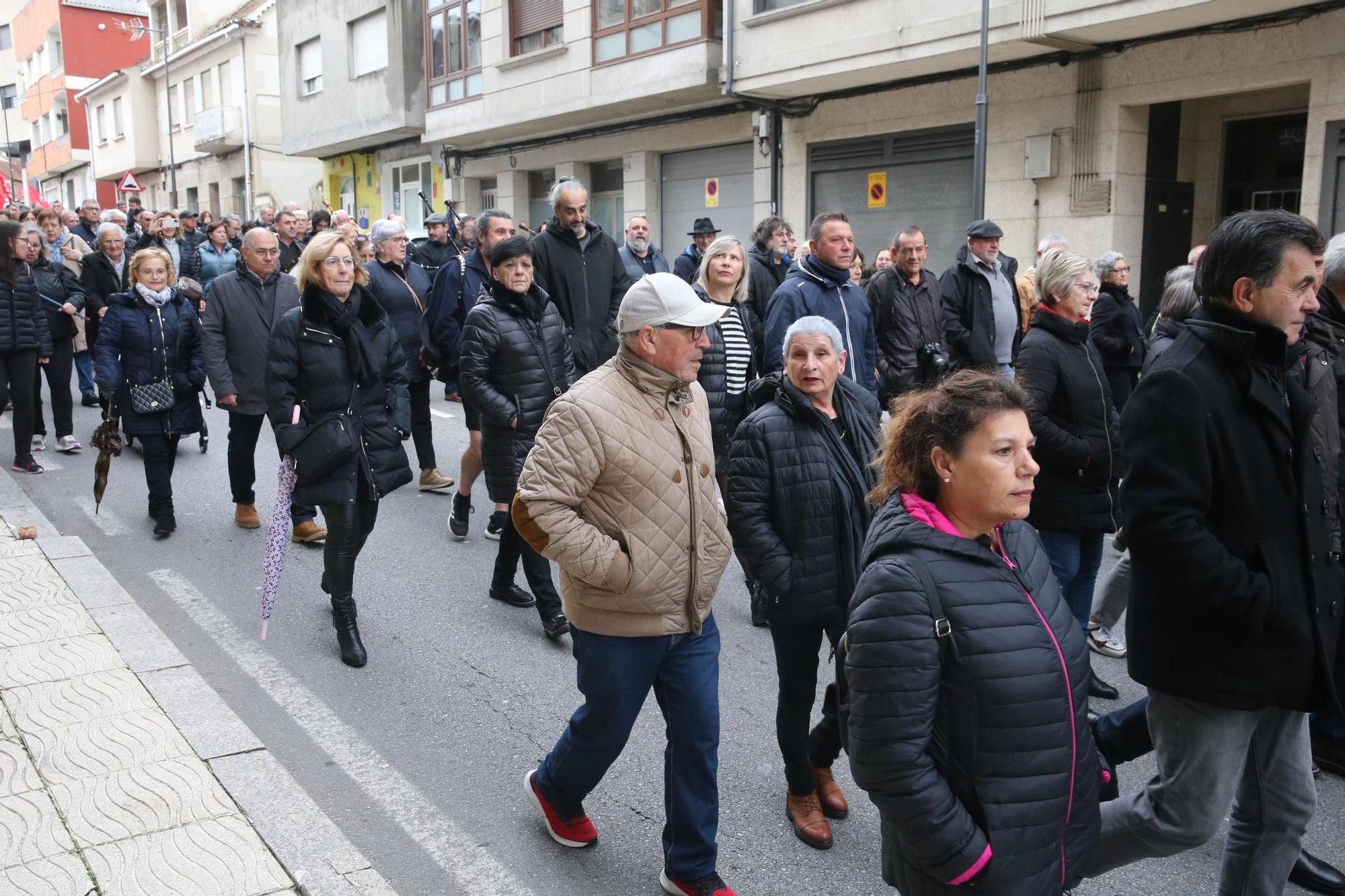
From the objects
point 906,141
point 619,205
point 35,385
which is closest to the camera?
point 35,385

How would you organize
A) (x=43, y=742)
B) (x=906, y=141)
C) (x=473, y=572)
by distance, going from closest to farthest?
1. (x=43, y=742)
2. (x=473, y=572)
3. (x=906, y=141)

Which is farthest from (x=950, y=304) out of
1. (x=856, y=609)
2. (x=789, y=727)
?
(x=856, y=609)

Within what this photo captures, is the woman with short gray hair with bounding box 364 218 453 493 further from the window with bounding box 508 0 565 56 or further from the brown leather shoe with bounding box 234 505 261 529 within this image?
the window with bounding box 508 0 565 56

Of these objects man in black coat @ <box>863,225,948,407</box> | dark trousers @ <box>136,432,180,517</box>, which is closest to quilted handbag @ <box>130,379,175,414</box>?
dark trousers @ <box>136,432,180,517</box>

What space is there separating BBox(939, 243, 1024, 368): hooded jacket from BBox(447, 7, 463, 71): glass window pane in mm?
17338

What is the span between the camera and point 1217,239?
2854 millimetres

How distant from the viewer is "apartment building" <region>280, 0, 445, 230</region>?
24.4m

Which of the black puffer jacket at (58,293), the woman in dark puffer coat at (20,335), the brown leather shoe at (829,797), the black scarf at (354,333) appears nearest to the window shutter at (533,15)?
the black puffer jacket at (58,293)

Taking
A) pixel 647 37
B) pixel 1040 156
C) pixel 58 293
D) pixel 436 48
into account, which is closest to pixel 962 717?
pixel 58 293

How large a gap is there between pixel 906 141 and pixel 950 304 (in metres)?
8.03

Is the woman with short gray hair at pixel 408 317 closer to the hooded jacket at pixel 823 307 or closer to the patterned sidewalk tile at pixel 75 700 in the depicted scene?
the hooded jacket at pixel 823 307

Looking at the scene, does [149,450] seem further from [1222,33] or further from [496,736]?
[1222,33]

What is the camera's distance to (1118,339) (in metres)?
6.47

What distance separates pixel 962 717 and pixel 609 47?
1754cm
